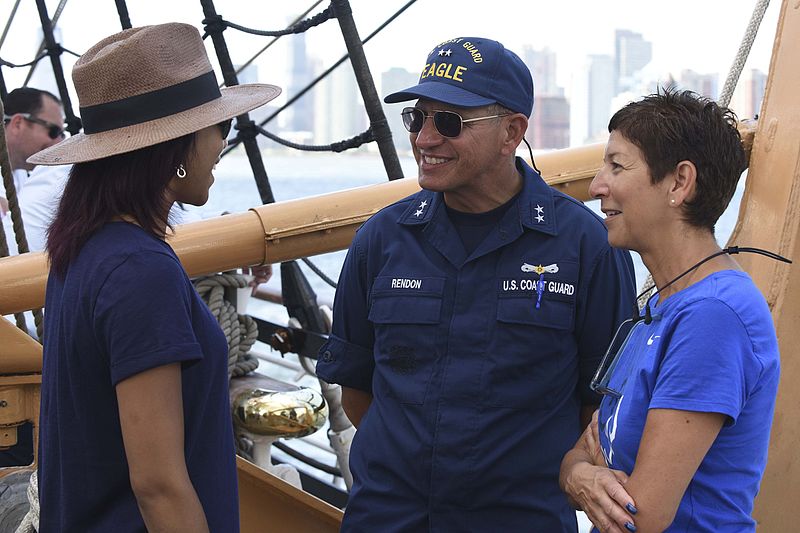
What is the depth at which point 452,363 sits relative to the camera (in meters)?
1.94

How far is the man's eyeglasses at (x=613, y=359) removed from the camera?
1.65 m

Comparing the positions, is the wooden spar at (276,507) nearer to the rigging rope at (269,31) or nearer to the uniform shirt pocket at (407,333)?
the uniform shirt pocket at (407,333)

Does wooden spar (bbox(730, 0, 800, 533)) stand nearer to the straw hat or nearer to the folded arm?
the straw hat

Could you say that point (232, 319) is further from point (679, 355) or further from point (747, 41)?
point (679, 355)

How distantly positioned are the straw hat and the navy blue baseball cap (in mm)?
496

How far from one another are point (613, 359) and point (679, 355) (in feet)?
0.83

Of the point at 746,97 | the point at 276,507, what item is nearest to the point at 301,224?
the point at 276,507

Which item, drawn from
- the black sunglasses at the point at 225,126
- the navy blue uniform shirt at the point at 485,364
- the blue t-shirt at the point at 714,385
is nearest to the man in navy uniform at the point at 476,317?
the navy blue uniform shirt at the point at 485,364

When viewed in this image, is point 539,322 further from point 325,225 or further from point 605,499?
point 325,225

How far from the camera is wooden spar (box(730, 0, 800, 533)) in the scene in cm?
247

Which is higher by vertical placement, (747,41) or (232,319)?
(747,41)

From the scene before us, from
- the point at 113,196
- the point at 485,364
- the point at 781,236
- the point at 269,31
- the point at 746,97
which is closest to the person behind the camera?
the point at 113,196

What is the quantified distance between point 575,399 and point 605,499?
483 millimetres

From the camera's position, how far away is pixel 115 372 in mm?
1466
